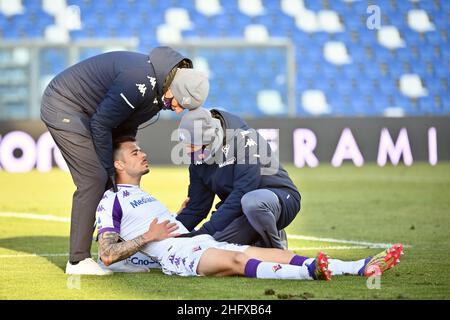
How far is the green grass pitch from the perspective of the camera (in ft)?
16.7

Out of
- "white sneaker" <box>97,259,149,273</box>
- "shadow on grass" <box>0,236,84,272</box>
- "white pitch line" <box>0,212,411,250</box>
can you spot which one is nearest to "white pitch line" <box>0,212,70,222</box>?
"white pitch line" <box>0,212,411,250</box>

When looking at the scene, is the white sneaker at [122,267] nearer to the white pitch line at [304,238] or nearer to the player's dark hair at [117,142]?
the player's dark hair at [117,142]

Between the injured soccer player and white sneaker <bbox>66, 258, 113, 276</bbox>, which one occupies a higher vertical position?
the injured soccer player

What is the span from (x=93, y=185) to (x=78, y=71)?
27.7 inches

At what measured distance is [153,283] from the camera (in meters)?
5.48

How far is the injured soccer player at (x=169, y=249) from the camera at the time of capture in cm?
543

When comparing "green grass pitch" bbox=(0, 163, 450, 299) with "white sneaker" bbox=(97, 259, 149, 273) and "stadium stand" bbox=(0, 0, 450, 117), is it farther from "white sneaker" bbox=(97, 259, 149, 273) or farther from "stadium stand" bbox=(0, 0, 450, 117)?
"stadium stand" bbox=(0, 0, 450, 117)

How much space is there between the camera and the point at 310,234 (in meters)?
8.41

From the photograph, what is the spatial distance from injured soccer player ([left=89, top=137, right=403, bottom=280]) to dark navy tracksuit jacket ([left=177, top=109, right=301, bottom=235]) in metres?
0.21

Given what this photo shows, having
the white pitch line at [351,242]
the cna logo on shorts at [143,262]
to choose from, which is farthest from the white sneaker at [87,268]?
the white pitch line at [351,242]

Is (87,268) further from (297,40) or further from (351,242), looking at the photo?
(297,40)

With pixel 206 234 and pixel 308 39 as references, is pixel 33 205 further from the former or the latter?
pixel 308 39

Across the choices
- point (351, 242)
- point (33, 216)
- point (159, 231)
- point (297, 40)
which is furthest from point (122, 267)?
point (297, 40)
